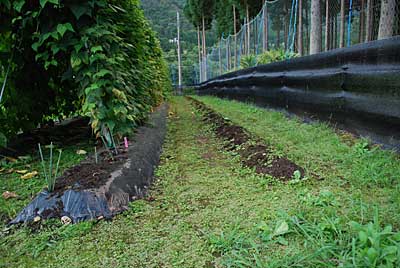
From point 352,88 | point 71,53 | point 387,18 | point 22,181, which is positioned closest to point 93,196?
point 22,181

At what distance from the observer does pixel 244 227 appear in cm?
120

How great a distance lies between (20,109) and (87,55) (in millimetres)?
1178

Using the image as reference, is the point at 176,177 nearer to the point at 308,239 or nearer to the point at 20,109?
the point at 308,239

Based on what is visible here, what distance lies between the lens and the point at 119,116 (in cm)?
239

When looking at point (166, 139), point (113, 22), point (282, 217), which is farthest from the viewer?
point (166, 139)

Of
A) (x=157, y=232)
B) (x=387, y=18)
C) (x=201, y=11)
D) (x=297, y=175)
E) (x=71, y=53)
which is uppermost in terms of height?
(x=201, y=11)

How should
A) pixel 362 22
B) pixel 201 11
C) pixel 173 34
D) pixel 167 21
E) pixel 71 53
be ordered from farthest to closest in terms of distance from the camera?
pixel 173 34, pixel 167 21, pixel 201 11, pixel 362 22, pixel 71 53

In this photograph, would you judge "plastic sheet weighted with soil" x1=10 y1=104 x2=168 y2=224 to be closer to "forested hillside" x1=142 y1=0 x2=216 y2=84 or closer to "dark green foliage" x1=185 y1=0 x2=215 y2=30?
"dark green foliage" x1=185 y1=0 x2=215 y2=30

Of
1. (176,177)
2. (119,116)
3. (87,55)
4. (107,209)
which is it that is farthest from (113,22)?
(107,209)

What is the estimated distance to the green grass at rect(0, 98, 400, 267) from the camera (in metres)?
0.97

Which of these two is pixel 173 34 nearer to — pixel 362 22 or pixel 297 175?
pixel 362 22

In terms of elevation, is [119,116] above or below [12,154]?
above

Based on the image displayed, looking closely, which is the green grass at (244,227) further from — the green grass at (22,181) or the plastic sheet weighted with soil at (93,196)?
the green grass at (22,181)

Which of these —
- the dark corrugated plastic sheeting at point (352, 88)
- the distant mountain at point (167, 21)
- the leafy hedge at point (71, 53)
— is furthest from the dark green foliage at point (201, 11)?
the leafy hedge at point (71, 53)
